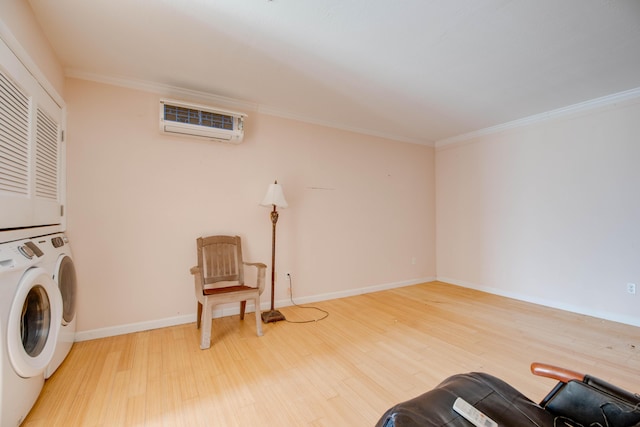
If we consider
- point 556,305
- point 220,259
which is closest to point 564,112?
→ point 556,305

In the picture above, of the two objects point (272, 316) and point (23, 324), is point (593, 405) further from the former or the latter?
point (23, 324)

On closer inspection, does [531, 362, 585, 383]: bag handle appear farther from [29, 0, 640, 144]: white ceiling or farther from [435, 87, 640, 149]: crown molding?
[435, 87, 640, 149]: crown molding

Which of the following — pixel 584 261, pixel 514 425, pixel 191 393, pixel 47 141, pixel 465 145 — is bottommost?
pixel 191 393

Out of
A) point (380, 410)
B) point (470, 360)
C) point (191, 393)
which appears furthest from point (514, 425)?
point (191, 393)

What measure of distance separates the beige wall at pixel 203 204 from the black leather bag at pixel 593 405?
266cm

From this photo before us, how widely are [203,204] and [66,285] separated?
4.07ft

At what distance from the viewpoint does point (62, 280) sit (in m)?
1.95

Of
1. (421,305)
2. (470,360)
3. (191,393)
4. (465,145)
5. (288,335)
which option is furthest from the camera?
(465,145)

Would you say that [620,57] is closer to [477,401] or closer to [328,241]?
[477,401]

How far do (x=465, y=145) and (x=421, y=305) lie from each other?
2.61 m

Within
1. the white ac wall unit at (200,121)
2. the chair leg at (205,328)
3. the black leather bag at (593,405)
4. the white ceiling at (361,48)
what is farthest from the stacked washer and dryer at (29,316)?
the black leather bag at (593,405)

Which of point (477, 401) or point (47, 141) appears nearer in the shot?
point (477, 401)

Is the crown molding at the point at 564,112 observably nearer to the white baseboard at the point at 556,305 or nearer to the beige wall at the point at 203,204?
the beige wall at the point at 203,204

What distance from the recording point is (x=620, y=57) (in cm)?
220
